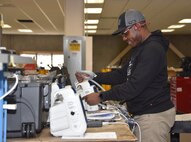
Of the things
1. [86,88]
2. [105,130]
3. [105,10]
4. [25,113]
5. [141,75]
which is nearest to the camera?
[25,113]

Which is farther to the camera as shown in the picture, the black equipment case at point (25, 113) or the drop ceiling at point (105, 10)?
the drop ceiling at point (105, 10)

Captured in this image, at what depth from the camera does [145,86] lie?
2133 millimetres

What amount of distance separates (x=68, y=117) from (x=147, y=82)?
674 millimetres

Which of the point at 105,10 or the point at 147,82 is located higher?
the point at 105,10

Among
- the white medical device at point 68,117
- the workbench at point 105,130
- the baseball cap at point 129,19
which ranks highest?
the baseball cap at point 129,19

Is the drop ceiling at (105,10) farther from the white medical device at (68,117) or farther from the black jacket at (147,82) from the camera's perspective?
the white medical device at (68,117)

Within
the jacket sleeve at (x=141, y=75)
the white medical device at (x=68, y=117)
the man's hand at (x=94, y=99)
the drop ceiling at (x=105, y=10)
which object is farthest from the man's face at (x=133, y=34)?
the drop ceiling at (x=105, y=10)

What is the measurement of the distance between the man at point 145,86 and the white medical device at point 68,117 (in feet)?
1.52

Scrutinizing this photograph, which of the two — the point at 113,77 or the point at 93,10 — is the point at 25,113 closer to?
the point at 113,77

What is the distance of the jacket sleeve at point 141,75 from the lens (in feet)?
6.88

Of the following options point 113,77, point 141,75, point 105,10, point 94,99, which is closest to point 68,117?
point 94,99

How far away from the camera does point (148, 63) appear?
6.89 ft

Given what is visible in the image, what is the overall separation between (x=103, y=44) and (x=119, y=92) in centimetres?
1065

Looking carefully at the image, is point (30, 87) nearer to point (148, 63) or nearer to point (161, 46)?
point (148, 63)
